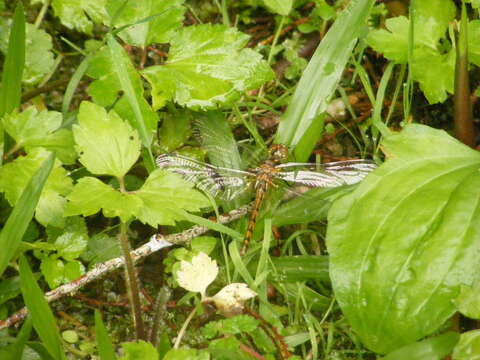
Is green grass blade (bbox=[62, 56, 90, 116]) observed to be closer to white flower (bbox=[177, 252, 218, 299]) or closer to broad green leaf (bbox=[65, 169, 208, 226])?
broad green leaf (bbox=[65, 169, 208, 226])

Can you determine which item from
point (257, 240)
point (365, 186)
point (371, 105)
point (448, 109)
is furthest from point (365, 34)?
point (257, 240)

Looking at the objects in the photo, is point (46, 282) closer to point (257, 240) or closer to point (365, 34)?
point (257, 240)

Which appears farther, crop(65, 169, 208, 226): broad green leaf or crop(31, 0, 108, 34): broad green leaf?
crop(31, 0, 108, 34): broad green leaf

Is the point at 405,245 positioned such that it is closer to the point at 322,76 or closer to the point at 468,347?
the point at 468,347

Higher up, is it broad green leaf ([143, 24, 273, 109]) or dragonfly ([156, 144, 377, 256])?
broad green leaf ([143, 24, 273, 109])

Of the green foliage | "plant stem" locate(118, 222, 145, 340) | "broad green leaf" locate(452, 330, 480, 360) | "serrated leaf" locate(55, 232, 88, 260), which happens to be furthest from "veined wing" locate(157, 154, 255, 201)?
"broad green leaf" locate(452, 330, 480, 360)
